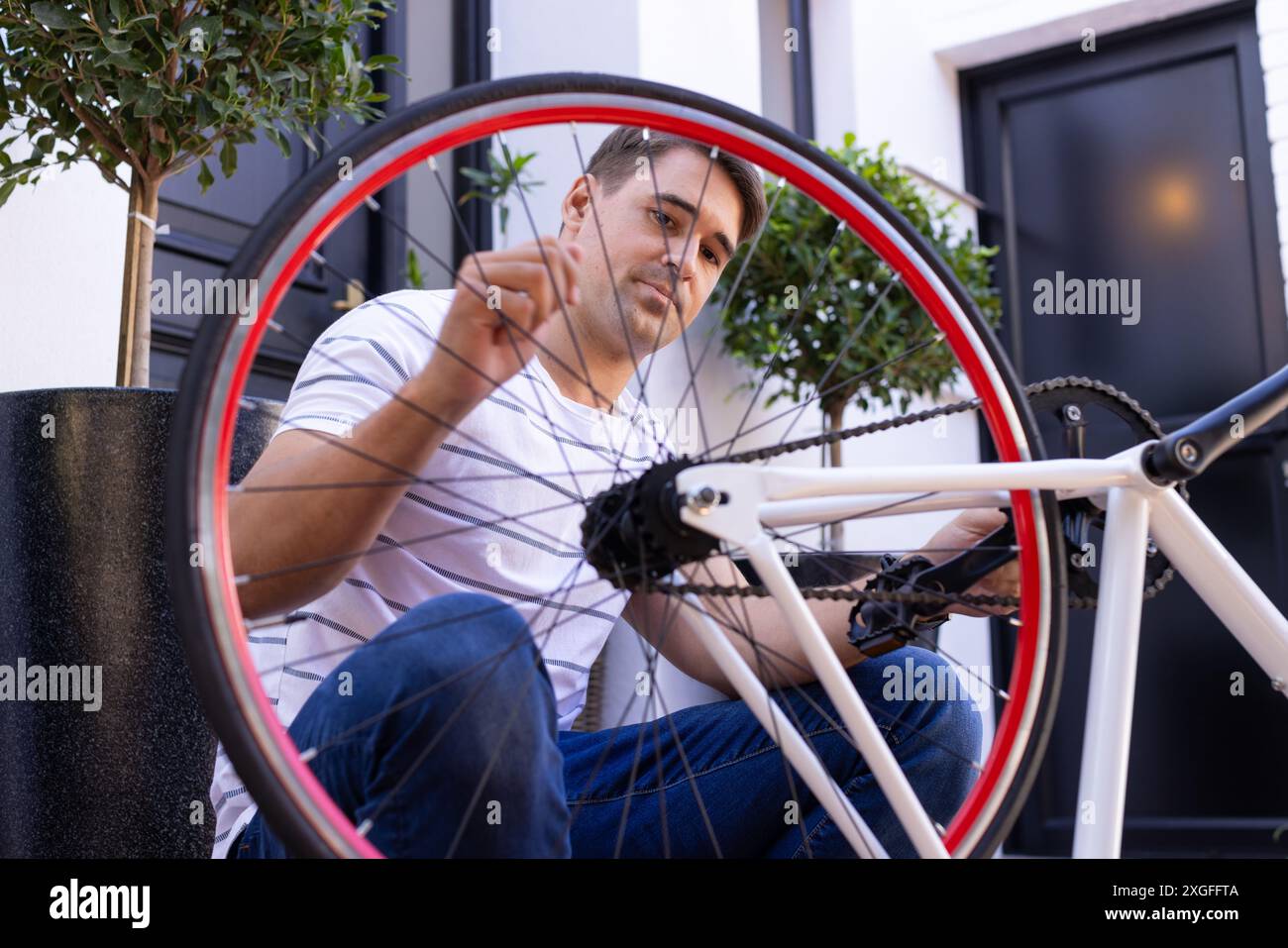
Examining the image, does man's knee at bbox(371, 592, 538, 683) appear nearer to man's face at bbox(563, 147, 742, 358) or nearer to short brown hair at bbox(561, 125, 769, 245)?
man's face at bbox(563, 147, 742, 358)

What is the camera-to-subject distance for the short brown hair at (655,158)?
1255mm

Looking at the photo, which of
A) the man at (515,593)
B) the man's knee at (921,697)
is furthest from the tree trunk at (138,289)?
the man's knee at (921,697)

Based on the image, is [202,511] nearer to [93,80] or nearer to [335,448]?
[335,448]

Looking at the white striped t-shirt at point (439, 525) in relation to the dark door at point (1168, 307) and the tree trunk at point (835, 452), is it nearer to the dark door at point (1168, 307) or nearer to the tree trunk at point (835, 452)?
the tree trunk at point (835, 452)

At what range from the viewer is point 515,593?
1.07 metres

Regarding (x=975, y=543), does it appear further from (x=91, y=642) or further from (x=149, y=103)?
(x=149, y=103)

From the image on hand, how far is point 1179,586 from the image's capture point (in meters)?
3.24

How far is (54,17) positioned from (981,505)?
937 mm

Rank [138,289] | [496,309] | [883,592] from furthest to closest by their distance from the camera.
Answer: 1. [138,289]
2. [883,592]
3. [496,309]

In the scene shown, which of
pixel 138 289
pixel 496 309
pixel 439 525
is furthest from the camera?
pixel 138 289

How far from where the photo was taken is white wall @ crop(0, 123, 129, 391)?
1527 millimetres

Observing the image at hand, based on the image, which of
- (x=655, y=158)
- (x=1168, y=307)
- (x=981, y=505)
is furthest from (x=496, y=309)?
(x=1168, y=307)

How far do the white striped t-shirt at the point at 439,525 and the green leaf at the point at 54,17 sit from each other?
0.40m

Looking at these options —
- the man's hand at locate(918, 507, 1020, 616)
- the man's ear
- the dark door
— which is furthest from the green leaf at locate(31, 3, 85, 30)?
the dark door
